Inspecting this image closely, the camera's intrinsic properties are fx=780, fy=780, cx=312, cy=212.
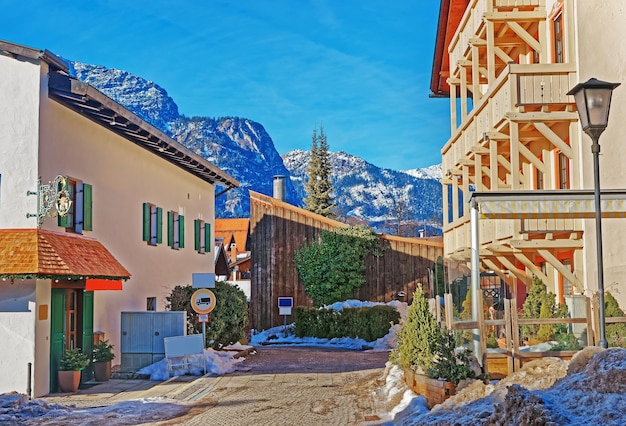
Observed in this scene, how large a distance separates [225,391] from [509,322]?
624 cm

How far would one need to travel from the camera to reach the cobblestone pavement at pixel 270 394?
12.2m

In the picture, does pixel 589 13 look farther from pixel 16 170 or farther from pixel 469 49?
pixel 16 170

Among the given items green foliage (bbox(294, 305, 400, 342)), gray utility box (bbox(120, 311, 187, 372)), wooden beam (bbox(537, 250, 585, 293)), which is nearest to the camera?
wooden beam (bbox(537, 250, 585, 293))

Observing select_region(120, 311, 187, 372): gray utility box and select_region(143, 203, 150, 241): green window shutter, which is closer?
select_region(120, 311, 187, 372): gray utility box

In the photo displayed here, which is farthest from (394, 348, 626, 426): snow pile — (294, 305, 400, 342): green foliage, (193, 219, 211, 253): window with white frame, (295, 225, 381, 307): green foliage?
(295, 225, 381, 307): green foliage

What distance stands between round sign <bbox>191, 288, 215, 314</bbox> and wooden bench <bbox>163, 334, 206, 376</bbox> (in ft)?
3.35

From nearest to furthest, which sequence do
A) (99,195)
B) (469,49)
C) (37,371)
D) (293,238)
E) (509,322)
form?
(509,322) → (37,371) → (99,195) → (469,49) → (293,238)

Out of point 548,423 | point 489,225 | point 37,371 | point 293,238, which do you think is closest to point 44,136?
point 37,371

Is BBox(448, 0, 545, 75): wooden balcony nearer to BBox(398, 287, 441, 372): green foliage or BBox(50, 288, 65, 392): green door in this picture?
BBox(398, 287, 441, 372): green foliage

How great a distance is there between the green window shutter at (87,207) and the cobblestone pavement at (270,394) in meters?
3.45

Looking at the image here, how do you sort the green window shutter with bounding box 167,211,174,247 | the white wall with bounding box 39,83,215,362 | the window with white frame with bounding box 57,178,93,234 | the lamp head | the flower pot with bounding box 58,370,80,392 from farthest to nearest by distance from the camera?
the green window shutter with bounding box 167,211,174,247 → the window with white frame with bounding box 57,178,93,234 → the white wall with bounding box 39,83,215,362 → the flower pot with bounding box 58,370,80,392 → the lamp head

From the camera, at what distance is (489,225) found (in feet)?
62.3

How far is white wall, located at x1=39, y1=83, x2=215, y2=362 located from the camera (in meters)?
15.9

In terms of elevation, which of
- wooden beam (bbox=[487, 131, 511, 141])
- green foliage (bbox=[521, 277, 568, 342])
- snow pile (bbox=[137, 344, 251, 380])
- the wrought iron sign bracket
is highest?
wooden beam (bbox=[487, 131, 511, 141])
